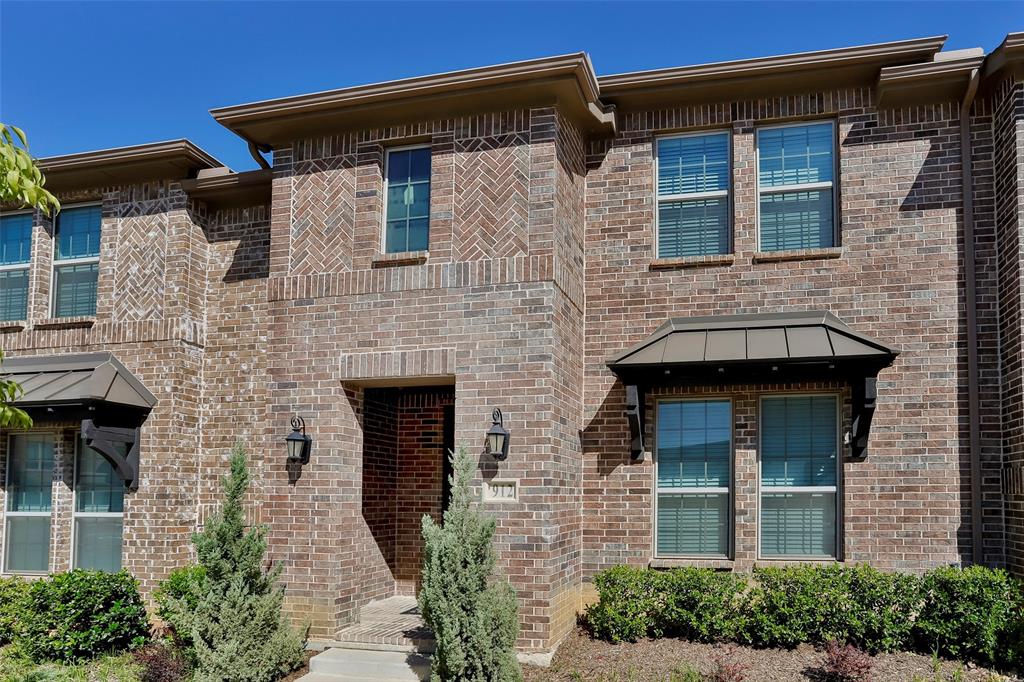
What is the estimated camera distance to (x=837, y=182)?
400 inches

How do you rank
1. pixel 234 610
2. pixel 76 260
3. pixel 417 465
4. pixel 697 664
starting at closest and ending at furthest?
pixel 697 664 < pixel 234 610 < pixel 417 465 < pixel 76 260

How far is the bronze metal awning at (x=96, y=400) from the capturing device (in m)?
11.0

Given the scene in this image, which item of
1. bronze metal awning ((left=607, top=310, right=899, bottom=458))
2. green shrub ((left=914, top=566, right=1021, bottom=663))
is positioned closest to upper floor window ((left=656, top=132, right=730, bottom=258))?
bronze metal awning ((left=607, top=310, right=899, bottom=458))

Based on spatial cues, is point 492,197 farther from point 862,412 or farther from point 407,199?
point 862,412

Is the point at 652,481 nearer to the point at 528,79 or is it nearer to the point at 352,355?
the point at 352,355

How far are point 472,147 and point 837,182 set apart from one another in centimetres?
415

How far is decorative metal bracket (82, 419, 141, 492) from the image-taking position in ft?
36.1

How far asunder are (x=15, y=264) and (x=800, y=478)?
11090 millimetres

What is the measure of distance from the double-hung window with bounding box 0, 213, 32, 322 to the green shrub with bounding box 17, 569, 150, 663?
4296mm

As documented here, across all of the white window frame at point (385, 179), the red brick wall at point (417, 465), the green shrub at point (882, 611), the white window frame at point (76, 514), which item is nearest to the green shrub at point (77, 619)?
the white window frame at point (76, 514)

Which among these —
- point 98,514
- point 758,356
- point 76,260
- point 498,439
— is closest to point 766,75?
point 758,356

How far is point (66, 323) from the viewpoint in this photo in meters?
12.3

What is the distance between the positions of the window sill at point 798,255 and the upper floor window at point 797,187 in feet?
0.74

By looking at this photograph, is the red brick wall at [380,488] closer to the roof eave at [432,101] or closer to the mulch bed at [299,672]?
the mulch bed at [299,672]
